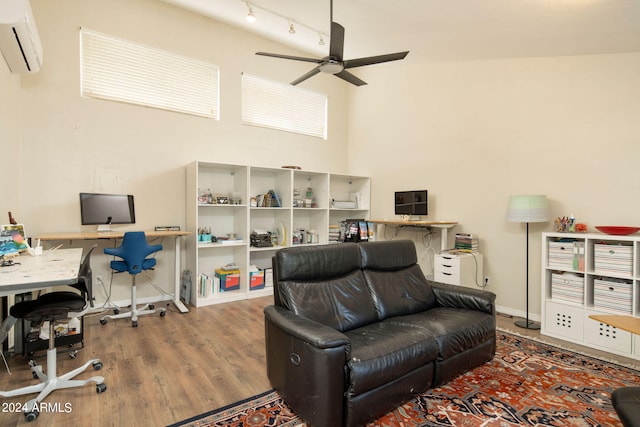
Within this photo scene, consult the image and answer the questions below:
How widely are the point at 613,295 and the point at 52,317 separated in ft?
14.4

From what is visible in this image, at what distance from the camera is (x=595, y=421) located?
1934mm

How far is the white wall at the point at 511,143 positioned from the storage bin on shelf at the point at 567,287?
0.48 meters

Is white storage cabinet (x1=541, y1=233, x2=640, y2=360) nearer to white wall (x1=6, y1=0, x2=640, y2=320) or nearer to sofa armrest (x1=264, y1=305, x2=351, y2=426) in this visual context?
white wall (x1=6, y1=0, x2=640, y2=320)

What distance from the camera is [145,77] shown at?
14.0ft

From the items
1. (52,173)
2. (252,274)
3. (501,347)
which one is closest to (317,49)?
(252,274)

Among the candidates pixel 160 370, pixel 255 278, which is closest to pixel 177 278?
pixel 255 278

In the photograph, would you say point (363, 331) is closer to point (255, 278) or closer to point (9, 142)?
point (255, 278)

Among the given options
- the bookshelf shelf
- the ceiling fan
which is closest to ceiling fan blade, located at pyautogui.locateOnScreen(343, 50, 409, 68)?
the ceiling fan

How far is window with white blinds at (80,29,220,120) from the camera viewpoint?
3.93m

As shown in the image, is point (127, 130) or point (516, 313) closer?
point (516, 313)

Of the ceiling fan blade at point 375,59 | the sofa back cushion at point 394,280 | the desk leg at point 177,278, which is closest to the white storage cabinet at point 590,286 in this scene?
the sofa back cushion at point 394,280

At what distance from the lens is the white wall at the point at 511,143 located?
126 inches

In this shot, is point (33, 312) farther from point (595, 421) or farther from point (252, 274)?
point (595, 421)

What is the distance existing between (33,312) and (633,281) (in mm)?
4551
